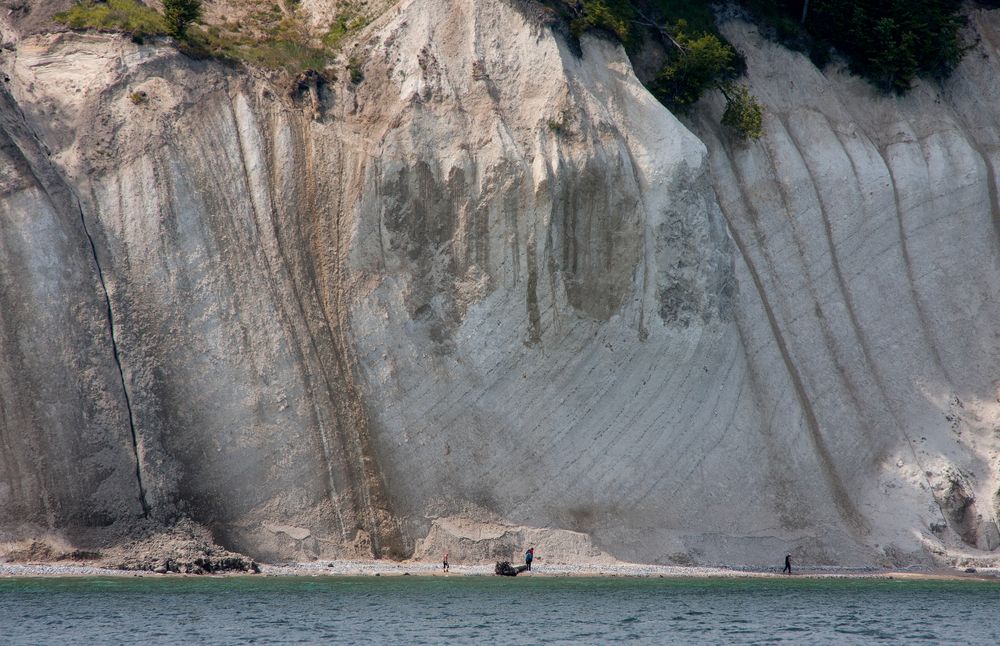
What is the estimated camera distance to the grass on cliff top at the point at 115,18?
32.4 m

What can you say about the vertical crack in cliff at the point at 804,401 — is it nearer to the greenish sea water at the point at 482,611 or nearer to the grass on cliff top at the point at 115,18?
the greenish sea water at the point at 482,611

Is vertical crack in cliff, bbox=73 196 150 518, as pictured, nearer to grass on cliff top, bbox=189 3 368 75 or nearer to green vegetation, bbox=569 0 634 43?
grass on cliff top, bbox=189 3 368 75

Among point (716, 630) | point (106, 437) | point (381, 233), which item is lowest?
point (716, 630)

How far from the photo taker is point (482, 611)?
82.3 feet

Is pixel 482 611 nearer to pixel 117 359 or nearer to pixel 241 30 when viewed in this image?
pixel 117 359

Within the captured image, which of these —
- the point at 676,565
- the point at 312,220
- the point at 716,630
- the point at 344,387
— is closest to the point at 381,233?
the point at 312,220

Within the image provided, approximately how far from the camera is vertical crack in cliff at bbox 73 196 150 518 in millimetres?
28484

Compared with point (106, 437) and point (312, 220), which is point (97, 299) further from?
point (312, 220)

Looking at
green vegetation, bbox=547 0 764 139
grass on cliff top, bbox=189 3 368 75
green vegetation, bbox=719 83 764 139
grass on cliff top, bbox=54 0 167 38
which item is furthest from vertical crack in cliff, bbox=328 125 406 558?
green vegetation, bbox=719 83 764 139

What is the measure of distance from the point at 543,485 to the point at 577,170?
26.9ft

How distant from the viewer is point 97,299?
2933cm

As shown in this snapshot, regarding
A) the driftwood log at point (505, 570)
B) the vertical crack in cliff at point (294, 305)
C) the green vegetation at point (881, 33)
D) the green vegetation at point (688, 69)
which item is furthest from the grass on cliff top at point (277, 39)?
the driftwood log at point (505, 570)

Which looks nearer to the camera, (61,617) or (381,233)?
(61,617)

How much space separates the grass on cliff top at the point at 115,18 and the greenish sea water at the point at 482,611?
14.5 meters
